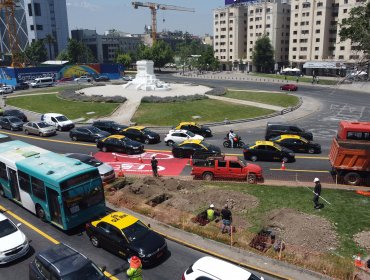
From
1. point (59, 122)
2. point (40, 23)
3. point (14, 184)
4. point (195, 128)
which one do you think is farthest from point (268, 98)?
point (40, 23)

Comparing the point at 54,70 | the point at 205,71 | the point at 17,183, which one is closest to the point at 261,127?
the point at 17,183

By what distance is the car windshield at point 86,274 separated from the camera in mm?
11686

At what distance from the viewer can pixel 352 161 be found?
23.4m

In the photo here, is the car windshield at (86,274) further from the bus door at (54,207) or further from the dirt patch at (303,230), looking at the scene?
the dirt patch at (303,230)

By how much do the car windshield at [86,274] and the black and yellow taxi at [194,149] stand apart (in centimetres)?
1740

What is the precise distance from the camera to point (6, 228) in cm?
1555

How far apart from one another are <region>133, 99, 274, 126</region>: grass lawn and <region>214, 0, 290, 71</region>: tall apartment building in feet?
247

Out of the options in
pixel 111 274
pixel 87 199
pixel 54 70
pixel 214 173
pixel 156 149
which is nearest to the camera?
pixel 111 274

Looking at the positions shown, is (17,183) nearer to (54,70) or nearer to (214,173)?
(214,173)

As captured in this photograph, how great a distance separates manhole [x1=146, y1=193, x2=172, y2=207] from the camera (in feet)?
67.1

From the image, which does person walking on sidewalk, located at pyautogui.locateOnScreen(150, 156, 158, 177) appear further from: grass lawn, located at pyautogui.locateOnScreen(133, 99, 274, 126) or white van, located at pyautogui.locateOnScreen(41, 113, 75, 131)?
white van, located at pyautogui.locateOnScreen(41, 113, 75, 131)

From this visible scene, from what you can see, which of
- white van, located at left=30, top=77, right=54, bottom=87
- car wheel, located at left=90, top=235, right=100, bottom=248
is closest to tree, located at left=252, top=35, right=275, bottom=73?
white van, located at left=30, top=77, right=54, bottom=87

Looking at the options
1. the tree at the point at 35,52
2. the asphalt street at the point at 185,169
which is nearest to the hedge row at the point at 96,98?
the asphalt street at the point at 185,169

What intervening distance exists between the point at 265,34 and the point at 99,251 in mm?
118858
